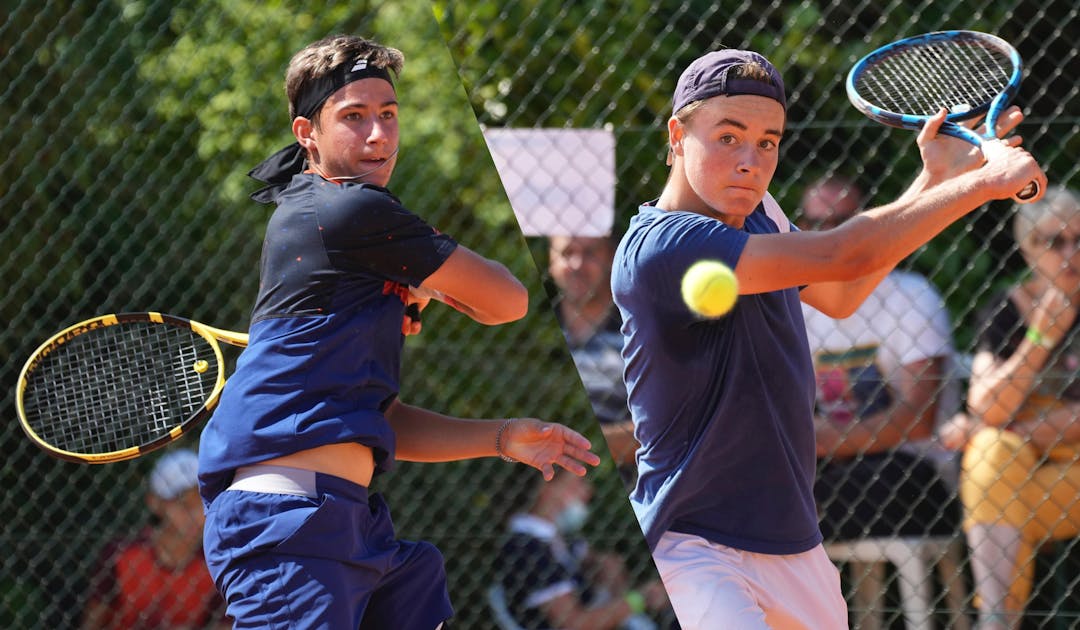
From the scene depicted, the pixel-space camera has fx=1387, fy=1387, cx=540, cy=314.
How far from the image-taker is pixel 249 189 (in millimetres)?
4234

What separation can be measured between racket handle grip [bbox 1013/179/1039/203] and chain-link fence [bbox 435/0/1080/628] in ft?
4.21

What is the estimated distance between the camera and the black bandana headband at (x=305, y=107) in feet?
7.03

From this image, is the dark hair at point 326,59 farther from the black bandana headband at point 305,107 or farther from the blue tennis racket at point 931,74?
the blue tennis racket at point 931,74

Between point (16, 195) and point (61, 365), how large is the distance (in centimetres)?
164

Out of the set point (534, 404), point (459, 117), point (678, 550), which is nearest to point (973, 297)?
point (534, 404)

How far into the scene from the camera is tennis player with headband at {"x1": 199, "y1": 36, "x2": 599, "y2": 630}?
1.97 meters

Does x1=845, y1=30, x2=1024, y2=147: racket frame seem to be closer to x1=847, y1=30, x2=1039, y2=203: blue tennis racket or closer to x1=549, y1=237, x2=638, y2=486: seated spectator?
x1=847, y1=30, x2=1039, y2=203: blue tennis racket

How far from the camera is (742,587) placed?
1.97 m

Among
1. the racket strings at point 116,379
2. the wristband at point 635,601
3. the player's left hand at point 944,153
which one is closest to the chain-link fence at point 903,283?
the wristband at point 635,601

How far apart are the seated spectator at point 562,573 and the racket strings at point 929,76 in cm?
149

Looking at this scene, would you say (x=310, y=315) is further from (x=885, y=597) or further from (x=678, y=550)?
(x=885, y=597)

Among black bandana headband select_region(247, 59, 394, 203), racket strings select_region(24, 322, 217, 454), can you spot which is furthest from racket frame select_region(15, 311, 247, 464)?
black bandana headband select_region(247, 59, 394, 203)

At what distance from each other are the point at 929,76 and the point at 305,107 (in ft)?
3.96

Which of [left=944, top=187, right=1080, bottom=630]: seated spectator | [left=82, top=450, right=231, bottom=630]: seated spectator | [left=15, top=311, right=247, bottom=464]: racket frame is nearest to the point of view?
[left=15, top=311, right=247, bottom=464]: racket frame
